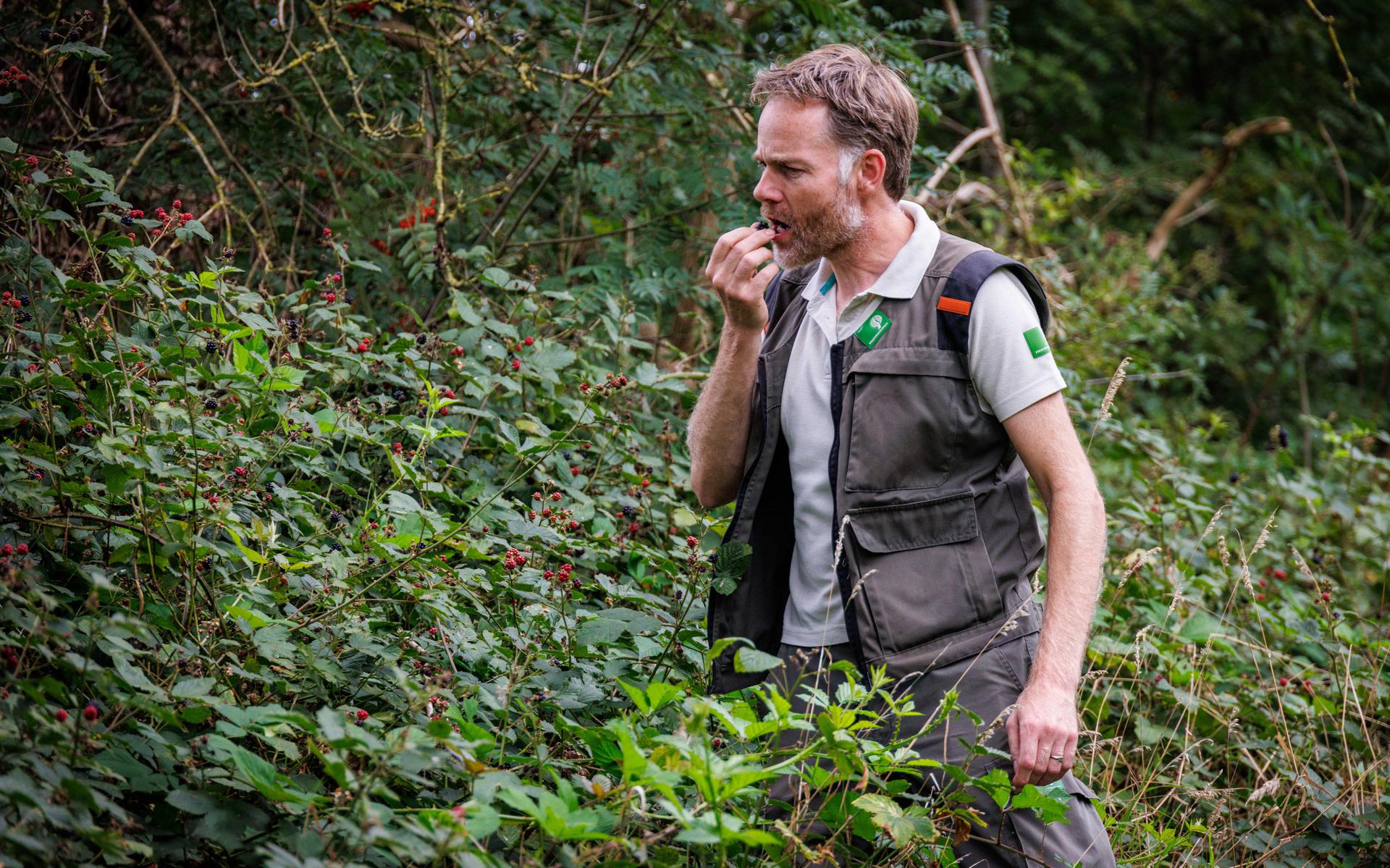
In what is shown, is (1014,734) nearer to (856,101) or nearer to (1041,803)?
(1041,803)

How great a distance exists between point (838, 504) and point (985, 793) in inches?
26.9

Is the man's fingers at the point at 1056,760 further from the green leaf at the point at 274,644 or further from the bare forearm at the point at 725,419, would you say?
the green leaf at the point at 274,644

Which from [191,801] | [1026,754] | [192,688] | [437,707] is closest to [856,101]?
[1026,754]

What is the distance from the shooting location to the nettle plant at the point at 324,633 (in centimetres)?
174

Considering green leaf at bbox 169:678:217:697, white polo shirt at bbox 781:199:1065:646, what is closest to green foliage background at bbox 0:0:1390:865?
green leaf at bbox 169:678:217:697

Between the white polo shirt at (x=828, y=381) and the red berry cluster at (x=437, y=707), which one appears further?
the white polo shirt at (x=828, y=381)

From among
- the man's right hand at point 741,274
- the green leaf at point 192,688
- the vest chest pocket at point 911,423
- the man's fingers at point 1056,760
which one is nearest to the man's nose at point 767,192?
the man's right hand at point 741,274

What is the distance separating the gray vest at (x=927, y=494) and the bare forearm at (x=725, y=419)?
0.22 metres

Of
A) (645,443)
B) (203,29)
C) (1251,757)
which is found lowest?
(1251,757)

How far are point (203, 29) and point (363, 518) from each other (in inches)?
113

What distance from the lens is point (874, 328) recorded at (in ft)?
8.30

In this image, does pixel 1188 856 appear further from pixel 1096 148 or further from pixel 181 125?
pixel 1096 148

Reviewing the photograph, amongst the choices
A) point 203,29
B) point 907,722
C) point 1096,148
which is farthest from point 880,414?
point 1096,148

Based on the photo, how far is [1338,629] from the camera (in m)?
3.88
